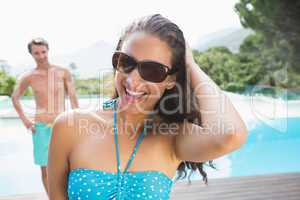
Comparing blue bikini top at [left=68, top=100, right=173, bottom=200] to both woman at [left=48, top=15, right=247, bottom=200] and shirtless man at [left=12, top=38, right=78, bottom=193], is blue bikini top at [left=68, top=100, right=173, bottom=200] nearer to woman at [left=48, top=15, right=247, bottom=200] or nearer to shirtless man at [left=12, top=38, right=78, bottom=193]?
woman at [left=48, top=15, right=247, bottom=200]

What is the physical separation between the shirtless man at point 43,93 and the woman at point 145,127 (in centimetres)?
196

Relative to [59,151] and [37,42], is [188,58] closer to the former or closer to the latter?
[59,151]

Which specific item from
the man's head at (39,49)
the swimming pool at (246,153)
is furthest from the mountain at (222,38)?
the man's head at (39,49)

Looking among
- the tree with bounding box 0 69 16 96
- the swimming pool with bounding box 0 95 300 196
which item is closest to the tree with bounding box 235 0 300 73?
the swimming pool with bounding box 0 95 300 196

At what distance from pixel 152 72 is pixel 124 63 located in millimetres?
67

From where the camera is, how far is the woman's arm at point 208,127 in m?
0.73

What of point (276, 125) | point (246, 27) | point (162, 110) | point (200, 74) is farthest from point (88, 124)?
point (246, 27)

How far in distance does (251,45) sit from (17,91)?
9.00 meters

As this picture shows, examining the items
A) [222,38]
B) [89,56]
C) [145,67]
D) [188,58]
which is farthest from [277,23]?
[145,67]

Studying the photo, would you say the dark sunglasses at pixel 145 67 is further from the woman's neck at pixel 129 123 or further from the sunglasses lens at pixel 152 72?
the woman's neck at pixel 129 123

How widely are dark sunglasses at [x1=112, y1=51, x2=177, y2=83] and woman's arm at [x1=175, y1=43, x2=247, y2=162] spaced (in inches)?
3.0

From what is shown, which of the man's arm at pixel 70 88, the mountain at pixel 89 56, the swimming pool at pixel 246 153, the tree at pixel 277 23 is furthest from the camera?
the mountain at pixel 89 56

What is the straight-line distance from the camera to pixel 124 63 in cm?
79

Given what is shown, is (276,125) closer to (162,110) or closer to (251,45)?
(251,45)
